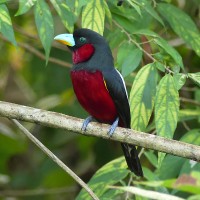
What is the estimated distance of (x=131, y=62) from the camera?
2.98m

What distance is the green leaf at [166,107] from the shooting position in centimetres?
274

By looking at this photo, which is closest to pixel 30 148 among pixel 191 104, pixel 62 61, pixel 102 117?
pixel 62 61

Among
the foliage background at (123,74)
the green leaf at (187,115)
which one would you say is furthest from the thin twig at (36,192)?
the green leaf at (187,115)

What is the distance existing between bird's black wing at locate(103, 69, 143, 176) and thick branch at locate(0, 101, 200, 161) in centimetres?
38

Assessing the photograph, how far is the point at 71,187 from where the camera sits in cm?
Result: 595

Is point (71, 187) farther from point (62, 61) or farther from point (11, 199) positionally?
point (62, 61)

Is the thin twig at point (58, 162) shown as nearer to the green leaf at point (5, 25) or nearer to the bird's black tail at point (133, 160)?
the green leaf at point (5, 25)

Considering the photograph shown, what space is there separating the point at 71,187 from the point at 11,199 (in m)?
0.78

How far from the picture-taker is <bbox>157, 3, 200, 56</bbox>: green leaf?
3546 mm

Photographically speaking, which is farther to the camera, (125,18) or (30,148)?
(30,148)

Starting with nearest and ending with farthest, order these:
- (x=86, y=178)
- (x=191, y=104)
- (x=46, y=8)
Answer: (x=46, y=8) → (x=191, y=104) → (x=86, y=178)

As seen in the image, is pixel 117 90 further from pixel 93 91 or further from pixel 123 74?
pixel 123 74

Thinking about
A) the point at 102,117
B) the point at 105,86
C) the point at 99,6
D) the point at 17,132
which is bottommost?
the point at 17,132

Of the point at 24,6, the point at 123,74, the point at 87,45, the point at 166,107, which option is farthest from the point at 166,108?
the point at 87,45
